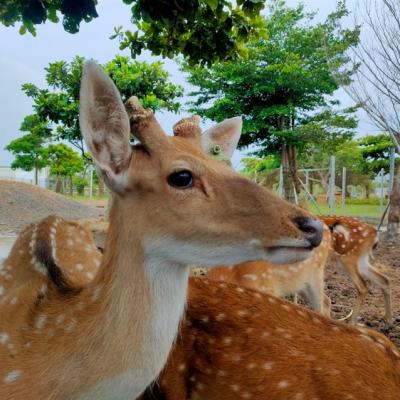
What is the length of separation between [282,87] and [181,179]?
18.2 meters

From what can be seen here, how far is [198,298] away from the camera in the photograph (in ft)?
7.84

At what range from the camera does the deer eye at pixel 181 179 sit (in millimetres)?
1737

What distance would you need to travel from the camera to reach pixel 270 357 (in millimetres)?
2066

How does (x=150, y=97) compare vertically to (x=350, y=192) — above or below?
above

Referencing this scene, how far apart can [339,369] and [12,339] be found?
1.23 m

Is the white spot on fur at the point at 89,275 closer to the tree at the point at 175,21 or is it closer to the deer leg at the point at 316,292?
the tree at the point at 175,21

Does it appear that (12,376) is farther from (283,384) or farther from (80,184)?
(80,184)

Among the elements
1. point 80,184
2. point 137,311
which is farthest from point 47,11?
point 80,184

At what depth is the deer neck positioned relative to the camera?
1.65 meters

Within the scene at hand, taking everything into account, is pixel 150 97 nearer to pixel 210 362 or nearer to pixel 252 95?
pixel 252 95

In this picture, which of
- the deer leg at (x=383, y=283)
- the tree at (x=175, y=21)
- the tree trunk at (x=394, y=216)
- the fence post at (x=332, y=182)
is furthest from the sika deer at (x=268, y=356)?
the fence post at (x=332, y=182)

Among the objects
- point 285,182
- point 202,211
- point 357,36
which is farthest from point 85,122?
point 285,182

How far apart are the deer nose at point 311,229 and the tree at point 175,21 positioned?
2052 millimetres

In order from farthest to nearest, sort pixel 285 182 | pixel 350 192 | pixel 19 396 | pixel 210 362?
pixel 350 192 < pixel 285 182 < pixel 210 362 < pixel 19 396
